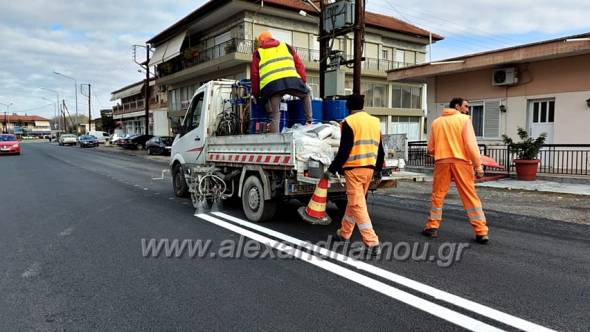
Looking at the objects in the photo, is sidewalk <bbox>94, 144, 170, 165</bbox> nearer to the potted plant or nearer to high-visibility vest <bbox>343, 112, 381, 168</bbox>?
the potted plant

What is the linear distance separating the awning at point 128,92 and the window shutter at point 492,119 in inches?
1687

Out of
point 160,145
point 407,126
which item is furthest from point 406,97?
point 160,145

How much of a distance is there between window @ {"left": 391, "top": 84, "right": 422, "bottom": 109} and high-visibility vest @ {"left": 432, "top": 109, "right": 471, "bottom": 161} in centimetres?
3001

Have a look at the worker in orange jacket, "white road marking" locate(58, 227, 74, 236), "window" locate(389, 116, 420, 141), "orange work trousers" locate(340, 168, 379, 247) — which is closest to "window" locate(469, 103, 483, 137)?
the worker in orange jacket

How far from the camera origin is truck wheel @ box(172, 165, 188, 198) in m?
9.71

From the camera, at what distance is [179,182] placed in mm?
9852

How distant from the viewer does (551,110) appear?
14000 mm

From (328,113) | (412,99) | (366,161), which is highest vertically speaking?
(412,99)

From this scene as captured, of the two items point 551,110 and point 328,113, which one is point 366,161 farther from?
point 551,110

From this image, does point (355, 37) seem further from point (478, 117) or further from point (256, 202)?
point (256, 202)

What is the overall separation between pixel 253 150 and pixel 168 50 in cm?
2997

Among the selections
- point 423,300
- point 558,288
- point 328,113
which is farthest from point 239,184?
point 558,288

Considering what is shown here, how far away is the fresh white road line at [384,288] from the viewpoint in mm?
3369

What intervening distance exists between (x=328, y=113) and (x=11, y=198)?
7.56 m
